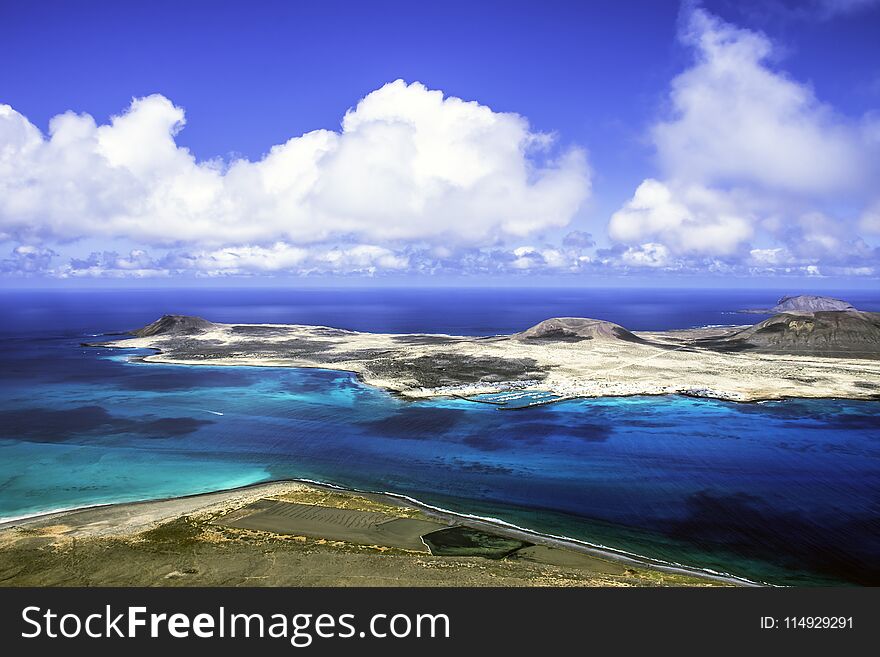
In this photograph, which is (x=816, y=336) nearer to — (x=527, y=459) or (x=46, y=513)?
(x=527, y=459)

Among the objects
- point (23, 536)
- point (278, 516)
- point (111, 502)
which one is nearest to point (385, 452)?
point (278, 516)

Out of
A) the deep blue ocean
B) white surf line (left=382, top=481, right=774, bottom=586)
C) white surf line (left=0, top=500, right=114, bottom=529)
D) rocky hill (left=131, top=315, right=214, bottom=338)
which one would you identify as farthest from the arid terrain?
white surf line (left=0, top=500, right=114, bottom=529)

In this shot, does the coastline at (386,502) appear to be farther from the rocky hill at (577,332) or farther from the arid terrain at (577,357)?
the rocky hill at (577,332)

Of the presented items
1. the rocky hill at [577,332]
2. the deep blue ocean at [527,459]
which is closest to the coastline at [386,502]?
the deep blue ocean at [527,459]

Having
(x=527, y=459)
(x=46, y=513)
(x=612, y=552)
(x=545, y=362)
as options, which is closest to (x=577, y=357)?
(x=545, y=362)

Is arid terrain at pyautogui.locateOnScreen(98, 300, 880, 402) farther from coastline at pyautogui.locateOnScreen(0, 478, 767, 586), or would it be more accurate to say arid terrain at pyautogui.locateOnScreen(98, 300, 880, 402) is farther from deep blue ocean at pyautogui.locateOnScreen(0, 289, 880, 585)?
coastline at pyautogui.locateOnScreen(0, 478, 767, 586)
